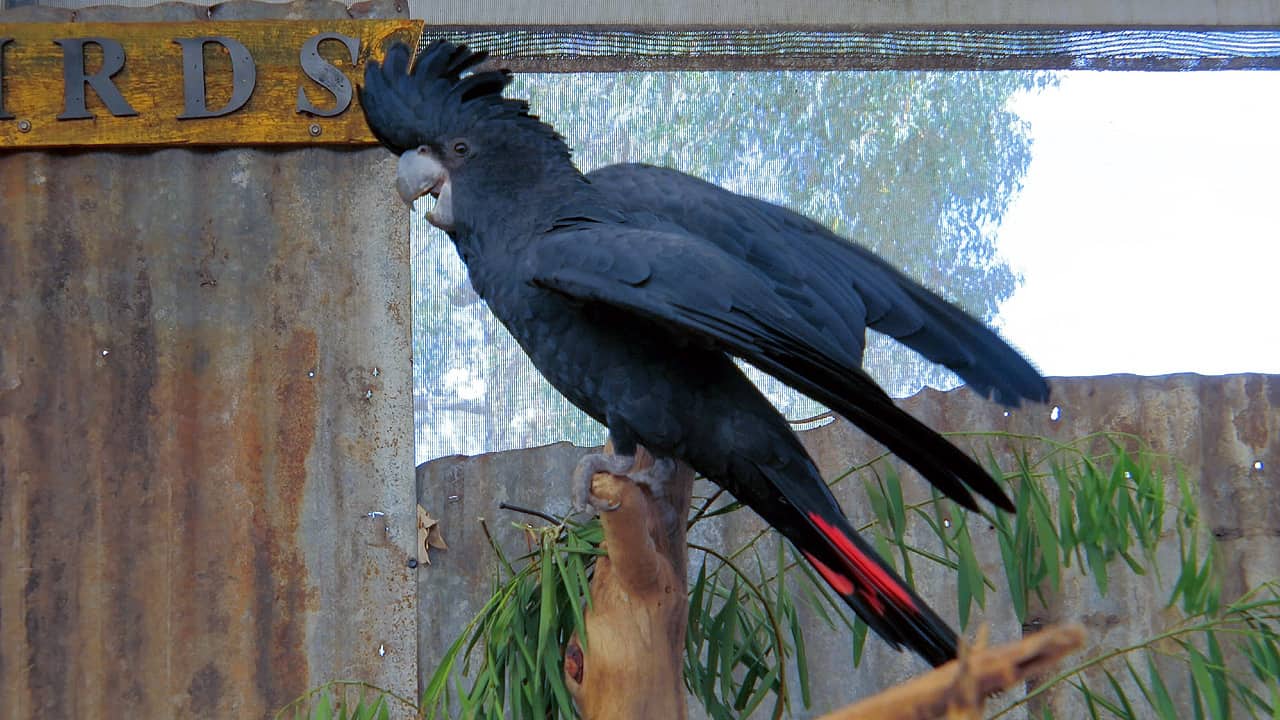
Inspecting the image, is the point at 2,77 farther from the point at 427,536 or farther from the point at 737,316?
the point at 737,316

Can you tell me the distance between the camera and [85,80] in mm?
2227

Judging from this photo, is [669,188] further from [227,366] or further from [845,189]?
[227,366]

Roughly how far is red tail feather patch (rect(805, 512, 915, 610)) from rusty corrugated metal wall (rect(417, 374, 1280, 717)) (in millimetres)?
892

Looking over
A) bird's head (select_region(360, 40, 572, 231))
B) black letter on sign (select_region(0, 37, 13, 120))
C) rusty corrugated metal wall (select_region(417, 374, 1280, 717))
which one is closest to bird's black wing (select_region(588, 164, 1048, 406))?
bird's head (select_region(360, 40, 572, 231))

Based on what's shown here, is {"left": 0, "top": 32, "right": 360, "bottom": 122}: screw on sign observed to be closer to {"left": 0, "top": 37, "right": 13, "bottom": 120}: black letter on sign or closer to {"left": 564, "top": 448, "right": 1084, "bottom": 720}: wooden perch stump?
{"left": 0, "top": 37, "right": 13, "bottom": 120}: black letter on sign

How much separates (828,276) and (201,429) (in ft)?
4.38

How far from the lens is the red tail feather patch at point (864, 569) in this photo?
116 cm

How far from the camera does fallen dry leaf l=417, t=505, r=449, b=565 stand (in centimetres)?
215

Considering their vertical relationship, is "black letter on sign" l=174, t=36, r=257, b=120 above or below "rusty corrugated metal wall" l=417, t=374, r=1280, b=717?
above

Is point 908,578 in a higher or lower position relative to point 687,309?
lower

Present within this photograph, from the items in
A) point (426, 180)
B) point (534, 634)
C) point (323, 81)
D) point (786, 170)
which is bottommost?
point (534, 634)

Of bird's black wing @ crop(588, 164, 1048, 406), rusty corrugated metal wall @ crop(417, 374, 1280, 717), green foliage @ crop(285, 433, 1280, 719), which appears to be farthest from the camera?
rusty corrugated metal wall @ crop(417, 374, 1280, 717)

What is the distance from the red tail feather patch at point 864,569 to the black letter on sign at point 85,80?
163cm

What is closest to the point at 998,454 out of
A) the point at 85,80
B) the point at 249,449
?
the point at 249,449
